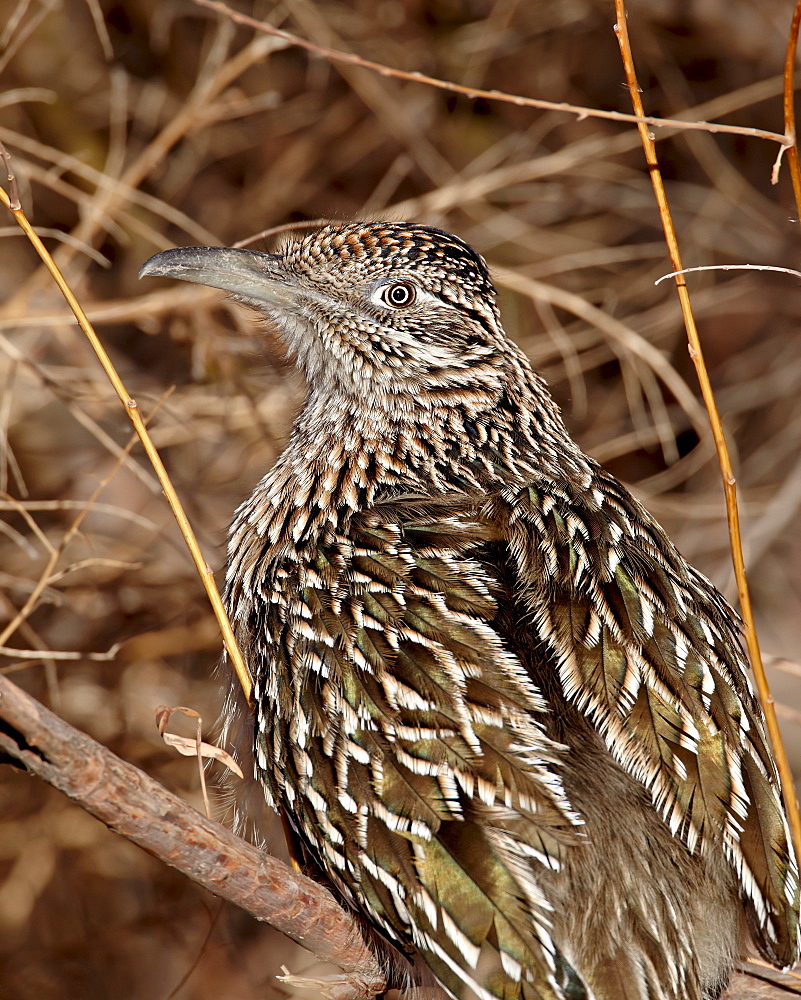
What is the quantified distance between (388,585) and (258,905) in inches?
35.5

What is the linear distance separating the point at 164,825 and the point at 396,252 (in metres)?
2.07

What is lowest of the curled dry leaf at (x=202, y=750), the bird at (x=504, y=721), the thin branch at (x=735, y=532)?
the curled dry leaf at (x=202, y=750)

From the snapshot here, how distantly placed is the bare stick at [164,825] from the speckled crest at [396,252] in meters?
1.93

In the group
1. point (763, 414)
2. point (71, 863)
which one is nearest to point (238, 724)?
point (71, 863)

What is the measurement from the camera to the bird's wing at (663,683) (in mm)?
2672

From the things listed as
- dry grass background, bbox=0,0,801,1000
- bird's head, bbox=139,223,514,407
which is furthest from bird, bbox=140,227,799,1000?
dry grass background, bbox=0,0,801,1000

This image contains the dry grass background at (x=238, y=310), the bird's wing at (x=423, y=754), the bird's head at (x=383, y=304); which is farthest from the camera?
the dry grass background at (x=238, y=310)

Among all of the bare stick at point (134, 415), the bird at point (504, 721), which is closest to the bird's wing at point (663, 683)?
the bird at point (504, 721)

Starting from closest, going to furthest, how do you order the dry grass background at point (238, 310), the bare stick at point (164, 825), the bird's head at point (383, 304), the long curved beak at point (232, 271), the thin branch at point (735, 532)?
the bare stick at point (164, 825), the thin branch at point (735, 532), the long curved beak at point (232, 271), the bird's head at point (383, 304), the dry grass background at point (238, 310)

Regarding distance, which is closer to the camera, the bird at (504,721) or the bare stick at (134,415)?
the bird at (504,721)

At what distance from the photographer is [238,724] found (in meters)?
3.36

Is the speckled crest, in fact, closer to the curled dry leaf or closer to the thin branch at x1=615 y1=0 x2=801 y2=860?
the thin branch at x1=615 y1=0 x2=801 y2=860

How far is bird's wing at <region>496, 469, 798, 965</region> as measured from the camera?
2.67 meters

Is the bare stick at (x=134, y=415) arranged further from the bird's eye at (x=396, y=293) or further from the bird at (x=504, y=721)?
the bird's eye at (x=396, y=293)
